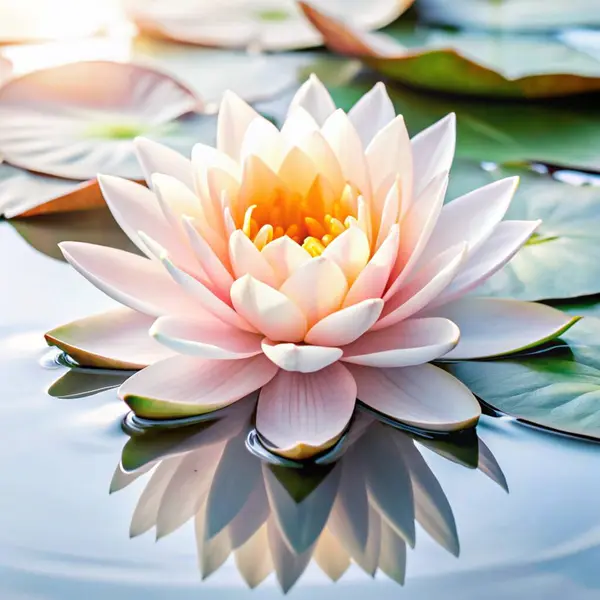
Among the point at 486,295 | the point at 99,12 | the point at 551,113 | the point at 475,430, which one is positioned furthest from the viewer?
the point at 99,12

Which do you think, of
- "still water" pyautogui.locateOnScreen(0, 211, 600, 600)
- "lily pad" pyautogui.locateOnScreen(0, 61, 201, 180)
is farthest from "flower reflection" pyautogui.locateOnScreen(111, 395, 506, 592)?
"lily pad" pyautogui.locateOnScreen(0, 61, 201, 180)

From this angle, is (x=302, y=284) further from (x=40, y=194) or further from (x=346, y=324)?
(x=40, y=194)

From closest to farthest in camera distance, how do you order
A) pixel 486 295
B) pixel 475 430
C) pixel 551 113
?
pixel 475 430 → pixel 486 295 → pixel 551 113

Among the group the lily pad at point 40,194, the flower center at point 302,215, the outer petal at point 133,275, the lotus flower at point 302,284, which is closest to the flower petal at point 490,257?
the lotus flower at point 302,284

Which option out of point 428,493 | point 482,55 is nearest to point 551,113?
point 482,55

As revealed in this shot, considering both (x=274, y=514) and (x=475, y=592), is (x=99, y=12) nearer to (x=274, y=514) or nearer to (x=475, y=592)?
(x=274, y=514)

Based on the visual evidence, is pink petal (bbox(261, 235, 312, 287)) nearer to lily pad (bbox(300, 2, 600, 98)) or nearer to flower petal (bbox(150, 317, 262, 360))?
flower petal (bbox(150, 317, 262, 360))
